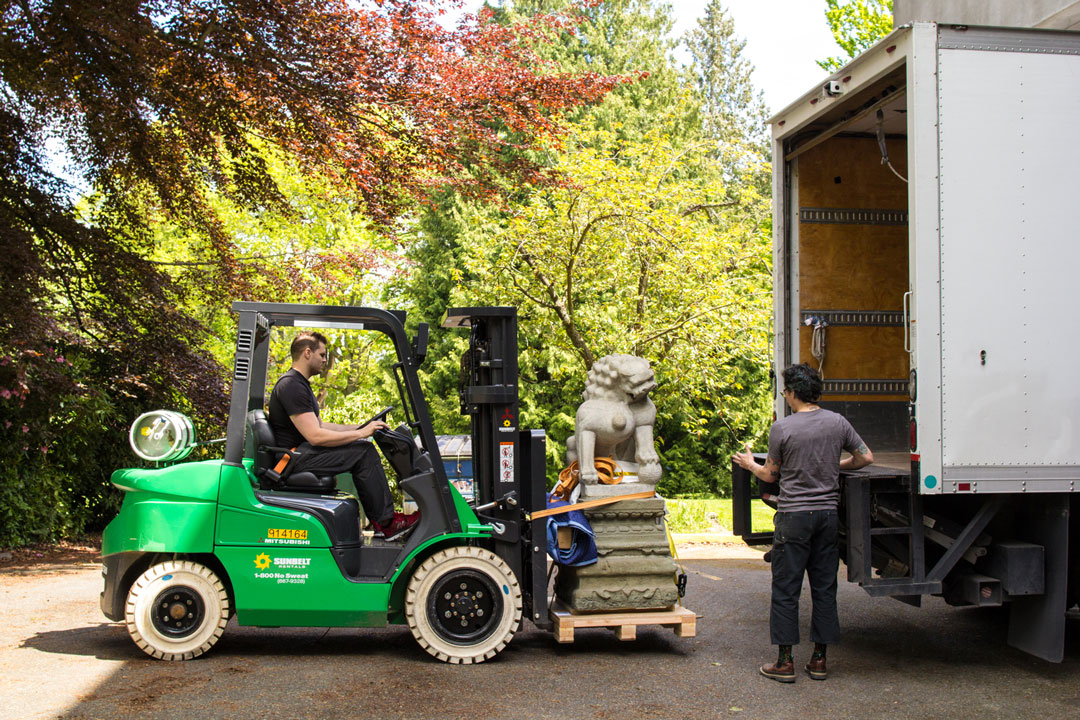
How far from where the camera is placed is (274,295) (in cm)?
1032

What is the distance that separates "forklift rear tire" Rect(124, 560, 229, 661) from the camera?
5422 millimetres

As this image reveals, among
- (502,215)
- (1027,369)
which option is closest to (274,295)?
(1027,369)

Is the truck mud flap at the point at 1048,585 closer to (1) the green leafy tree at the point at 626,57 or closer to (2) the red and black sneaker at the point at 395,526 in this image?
(2) the red and black sneaker at the point at 395,526

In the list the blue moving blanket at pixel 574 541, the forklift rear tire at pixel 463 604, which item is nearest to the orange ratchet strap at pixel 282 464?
the forklift rear tire at pixel 463 604

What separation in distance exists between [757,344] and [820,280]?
751cm

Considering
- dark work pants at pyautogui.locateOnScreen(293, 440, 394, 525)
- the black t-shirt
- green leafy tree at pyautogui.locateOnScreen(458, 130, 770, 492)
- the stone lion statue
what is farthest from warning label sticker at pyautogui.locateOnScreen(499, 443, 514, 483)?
green leafy tree at pyautogui.locateOnScreen(458, 130, 770, 492)

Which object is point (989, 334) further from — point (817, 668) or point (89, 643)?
point (89, 643)

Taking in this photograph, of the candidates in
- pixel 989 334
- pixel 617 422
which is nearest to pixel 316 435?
pixel 617 422

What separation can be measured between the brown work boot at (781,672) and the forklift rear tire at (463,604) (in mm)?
1415

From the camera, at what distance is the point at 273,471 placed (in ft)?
18.4

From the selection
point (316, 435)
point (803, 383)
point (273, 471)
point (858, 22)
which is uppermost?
point (858, 22)

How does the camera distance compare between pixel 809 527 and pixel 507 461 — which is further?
pixel 507 461

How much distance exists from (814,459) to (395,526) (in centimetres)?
251

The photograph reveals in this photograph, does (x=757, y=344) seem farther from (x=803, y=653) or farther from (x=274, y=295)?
(x=803, y=653)
